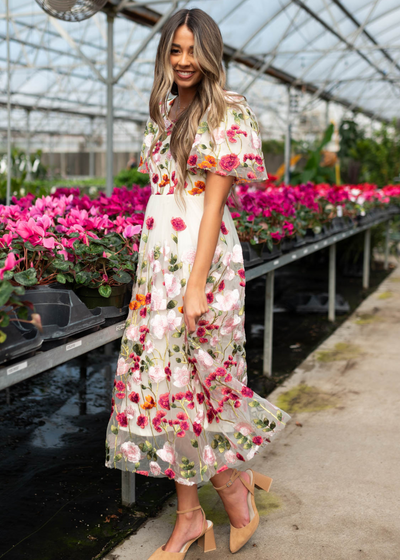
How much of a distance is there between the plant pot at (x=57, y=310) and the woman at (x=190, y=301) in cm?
14

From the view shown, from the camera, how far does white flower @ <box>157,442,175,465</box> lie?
146cm

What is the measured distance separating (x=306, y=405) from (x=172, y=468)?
53.7 inches

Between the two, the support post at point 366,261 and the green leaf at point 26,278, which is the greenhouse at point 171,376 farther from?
the support post at point 366,261

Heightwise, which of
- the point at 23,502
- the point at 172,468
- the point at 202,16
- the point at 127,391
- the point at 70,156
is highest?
the point at 70,156

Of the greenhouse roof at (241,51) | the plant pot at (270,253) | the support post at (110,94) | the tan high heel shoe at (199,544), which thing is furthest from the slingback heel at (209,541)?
the greenhouse roof at (241,51)

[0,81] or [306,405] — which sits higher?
[0,81]

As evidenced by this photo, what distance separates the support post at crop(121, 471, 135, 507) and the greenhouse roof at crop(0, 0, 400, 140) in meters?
3.90

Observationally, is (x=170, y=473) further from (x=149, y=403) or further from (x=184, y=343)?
(x=184, y=343)

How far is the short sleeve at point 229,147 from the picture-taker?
4.45 feet

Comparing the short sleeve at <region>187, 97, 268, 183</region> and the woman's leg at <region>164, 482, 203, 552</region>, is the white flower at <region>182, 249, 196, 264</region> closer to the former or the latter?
the short sleeve at <region>187, 97, 268, 183</region>

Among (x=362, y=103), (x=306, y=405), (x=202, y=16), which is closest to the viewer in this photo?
(x=202, y=16)

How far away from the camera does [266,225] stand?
9.50ft

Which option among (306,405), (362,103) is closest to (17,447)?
(306,405)

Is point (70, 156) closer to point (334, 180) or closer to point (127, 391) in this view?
point (334, 180)
